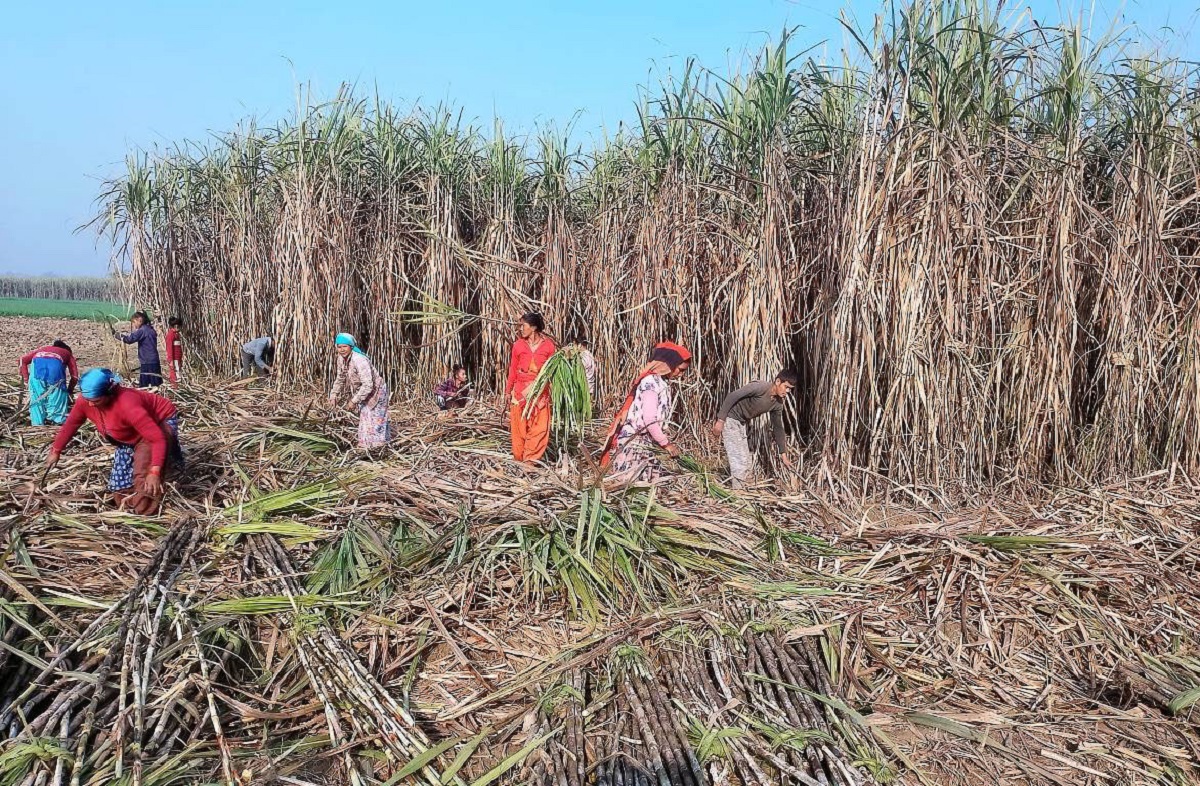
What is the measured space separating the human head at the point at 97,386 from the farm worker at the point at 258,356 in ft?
11.7

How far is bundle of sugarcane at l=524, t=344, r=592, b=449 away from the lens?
4406mm

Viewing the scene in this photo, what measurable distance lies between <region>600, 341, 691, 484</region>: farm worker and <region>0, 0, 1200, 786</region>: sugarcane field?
30 mm

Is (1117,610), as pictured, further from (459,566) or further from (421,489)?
(421,489)

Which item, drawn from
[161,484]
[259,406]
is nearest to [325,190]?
[259,406]

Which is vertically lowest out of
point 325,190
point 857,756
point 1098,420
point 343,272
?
point 857,756

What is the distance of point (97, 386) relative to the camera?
3803 millimetres

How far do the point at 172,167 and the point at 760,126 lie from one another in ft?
22.6

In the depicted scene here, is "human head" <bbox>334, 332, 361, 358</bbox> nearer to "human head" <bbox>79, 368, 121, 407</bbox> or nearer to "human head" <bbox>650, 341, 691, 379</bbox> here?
"human head" <bbox>79, 368, 121, 407</bbox>

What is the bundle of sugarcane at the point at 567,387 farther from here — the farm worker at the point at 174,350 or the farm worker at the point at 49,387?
the farm worker at the point at 174,350

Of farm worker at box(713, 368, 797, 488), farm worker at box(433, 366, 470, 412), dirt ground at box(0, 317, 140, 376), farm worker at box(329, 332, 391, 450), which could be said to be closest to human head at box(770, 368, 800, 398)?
farm worker at box(713, 368, 797, 488)

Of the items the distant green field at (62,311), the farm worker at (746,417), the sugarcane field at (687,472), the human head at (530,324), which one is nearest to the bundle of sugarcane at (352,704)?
the sugarcane field at (687,472)

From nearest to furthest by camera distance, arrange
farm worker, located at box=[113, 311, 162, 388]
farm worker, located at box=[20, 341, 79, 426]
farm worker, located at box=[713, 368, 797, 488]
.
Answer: farm worker, located at box=[713, 368, 797, 488] → farm worker, located at box=[20, 341, 79, 426] → farm worker, located at box=[113, 311, 162, 388]

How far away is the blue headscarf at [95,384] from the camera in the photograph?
3.77 m

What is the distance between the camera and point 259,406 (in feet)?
19.7
